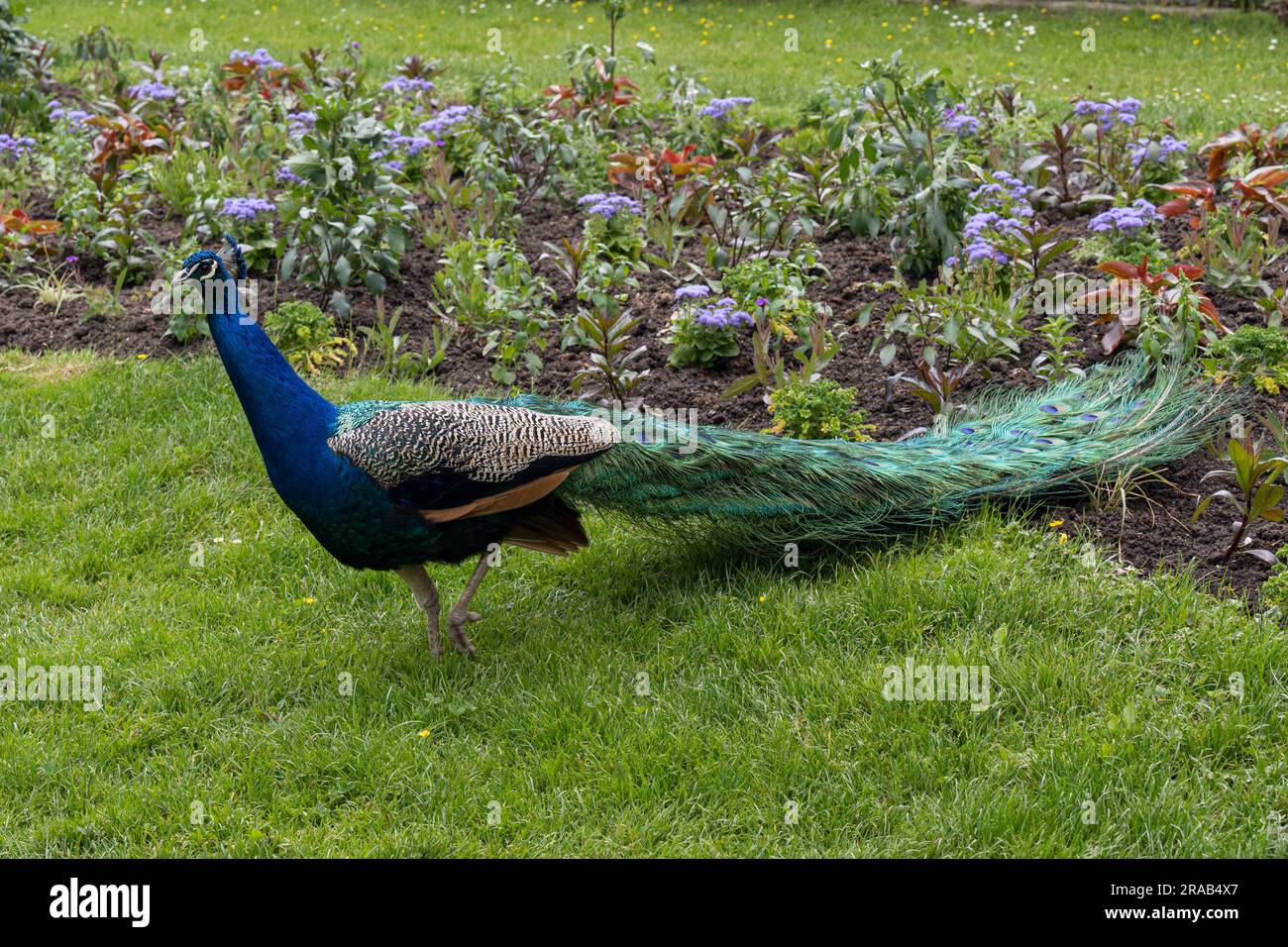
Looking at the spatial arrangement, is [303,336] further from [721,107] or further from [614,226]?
[721,107]

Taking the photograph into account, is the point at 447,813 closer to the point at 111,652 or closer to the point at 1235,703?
the point at 111,652

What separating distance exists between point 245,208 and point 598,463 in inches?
135

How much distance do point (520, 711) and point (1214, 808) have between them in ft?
6.66

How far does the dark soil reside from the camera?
485 centimetres

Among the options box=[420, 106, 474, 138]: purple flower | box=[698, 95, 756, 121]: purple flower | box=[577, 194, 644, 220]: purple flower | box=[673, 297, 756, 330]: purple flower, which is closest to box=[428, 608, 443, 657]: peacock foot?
box=[673, 297, 756, 330]: purple flower

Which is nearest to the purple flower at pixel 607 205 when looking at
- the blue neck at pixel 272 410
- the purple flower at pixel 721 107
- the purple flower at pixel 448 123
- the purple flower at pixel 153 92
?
the purple flower at pixel 721 107

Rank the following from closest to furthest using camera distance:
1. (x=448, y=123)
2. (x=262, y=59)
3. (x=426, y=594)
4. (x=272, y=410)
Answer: (x=272, y=410) → (x=426, y=594) → (x=448, y=123) → (x=262, y=59)

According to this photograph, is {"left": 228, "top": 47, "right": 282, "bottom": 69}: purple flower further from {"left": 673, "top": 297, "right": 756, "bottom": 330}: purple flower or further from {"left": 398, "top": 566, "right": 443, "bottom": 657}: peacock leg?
{"left": 398, "top": 566, "right": 443, "bottom": 657}: peacock leg

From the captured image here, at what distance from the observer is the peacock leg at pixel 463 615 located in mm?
4621

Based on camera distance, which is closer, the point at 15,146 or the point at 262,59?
the point at 15,146

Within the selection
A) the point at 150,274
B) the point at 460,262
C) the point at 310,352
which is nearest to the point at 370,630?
the point at 310,352

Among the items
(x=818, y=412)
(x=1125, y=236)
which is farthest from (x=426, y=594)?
(x=1125, y=236)

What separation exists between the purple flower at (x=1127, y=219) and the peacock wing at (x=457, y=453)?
337 centimetres

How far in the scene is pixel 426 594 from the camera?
4.63m
